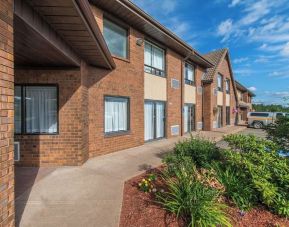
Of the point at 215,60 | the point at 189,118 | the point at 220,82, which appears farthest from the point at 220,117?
the point at 189,118

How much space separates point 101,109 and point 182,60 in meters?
8.21

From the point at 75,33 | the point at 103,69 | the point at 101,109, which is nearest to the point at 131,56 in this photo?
the point at 103,69

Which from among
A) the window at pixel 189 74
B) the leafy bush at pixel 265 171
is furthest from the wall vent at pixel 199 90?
the leafy bush at pixel 265 171

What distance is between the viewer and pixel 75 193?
15.8 ft

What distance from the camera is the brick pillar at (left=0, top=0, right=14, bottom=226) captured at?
2701 mm

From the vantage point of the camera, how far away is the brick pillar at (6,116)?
2.70 metres

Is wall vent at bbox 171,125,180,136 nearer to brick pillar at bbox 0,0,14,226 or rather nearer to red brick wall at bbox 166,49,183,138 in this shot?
red brick wall at bbox 166,49,183,138

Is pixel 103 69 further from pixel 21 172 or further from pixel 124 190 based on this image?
pixel 124 190

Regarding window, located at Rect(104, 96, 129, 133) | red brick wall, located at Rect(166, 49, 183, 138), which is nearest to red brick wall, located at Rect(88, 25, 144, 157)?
window, located at Rect(104, 96, 129, 133)

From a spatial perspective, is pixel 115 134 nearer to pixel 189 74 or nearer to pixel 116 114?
pixel 116 114

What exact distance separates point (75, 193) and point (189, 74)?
13878mm

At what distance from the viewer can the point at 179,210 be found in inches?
143

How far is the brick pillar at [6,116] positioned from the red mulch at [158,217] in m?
1.68

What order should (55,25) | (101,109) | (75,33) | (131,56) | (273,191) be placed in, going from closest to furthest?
(273,191) → (55,25) → (75,33) → (101,109) → (131,56)
